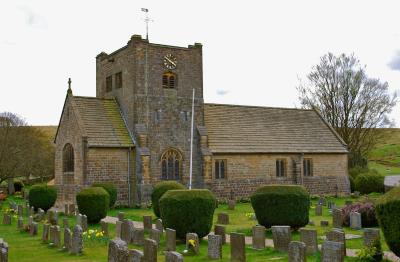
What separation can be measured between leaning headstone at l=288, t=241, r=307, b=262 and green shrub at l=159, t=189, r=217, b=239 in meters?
5.49

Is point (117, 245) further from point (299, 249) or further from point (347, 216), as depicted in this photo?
point (347, 216)

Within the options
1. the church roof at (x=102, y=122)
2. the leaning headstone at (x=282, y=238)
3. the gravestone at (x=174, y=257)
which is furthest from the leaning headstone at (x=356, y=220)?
the church roof at (x=102, y=122)

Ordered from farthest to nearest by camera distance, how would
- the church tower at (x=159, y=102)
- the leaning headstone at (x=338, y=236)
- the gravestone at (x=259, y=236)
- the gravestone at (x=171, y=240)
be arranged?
1. the church tower at (x=159, y=102)
2. the gravestone at (x=259, y=236)
3. the gravestone at (x=171, y=240)
4. the leaning headstone at (x=338, y=236)

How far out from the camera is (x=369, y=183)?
40.8m

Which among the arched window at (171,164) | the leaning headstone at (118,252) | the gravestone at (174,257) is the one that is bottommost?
the gravestone at (174,257)

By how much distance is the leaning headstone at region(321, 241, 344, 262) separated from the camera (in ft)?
37.9

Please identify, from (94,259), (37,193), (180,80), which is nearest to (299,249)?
(94,259)

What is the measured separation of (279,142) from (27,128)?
32.7 metres

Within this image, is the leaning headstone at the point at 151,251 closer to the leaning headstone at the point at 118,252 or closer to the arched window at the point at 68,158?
the leaning headstone at the point at 118,252

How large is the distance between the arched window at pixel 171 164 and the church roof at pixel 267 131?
2657 millimetres

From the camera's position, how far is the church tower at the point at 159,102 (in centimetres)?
3391

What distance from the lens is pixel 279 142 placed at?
39.4 meters

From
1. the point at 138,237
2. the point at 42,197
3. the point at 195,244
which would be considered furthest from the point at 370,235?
the point at 42,197

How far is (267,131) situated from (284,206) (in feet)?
70.5
